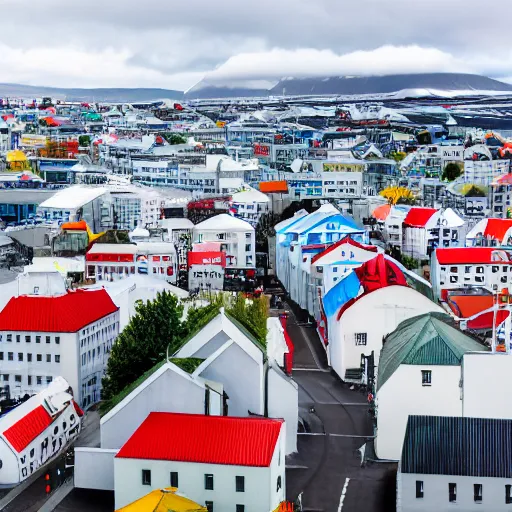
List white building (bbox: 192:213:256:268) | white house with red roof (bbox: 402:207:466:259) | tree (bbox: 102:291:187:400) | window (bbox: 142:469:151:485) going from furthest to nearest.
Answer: white house with red roof (bbox: 402:207:466:259) → white building (bbox: 192:213:256:268) → tree (bbox: 102:291:187:400) → window (bbox: 142:469:151:485)

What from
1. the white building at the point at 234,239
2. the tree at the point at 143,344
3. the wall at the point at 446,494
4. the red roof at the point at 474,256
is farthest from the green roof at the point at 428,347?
the white building at the point at 234,239

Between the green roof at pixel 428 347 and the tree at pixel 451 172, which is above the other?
the tree at pixel 451 172

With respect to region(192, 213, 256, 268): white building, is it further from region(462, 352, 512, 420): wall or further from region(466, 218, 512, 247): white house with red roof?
region(462, 352, 512, 420): wall

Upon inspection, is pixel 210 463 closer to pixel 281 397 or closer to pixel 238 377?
pixel 238 377

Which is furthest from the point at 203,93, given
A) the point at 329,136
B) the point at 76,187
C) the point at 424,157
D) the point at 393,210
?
the point at 393,210

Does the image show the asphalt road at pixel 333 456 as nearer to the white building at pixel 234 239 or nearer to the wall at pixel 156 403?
the wall at pixel 156 403

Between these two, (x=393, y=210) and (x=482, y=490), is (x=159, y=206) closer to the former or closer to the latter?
(x=393, y=210)

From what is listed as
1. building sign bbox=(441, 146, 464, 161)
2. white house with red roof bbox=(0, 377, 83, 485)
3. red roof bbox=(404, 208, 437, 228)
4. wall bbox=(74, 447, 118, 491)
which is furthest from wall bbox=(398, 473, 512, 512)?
building sign bbox=(441, 146, 464, 161)

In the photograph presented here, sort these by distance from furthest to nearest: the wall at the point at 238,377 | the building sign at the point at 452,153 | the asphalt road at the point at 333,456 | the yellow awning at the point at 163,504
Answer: the building sign at the point at 452,153 → the wall at the point at 238,377 → the asphalt road at the point at 333,456 → the yellow awning at the point at 163,504
